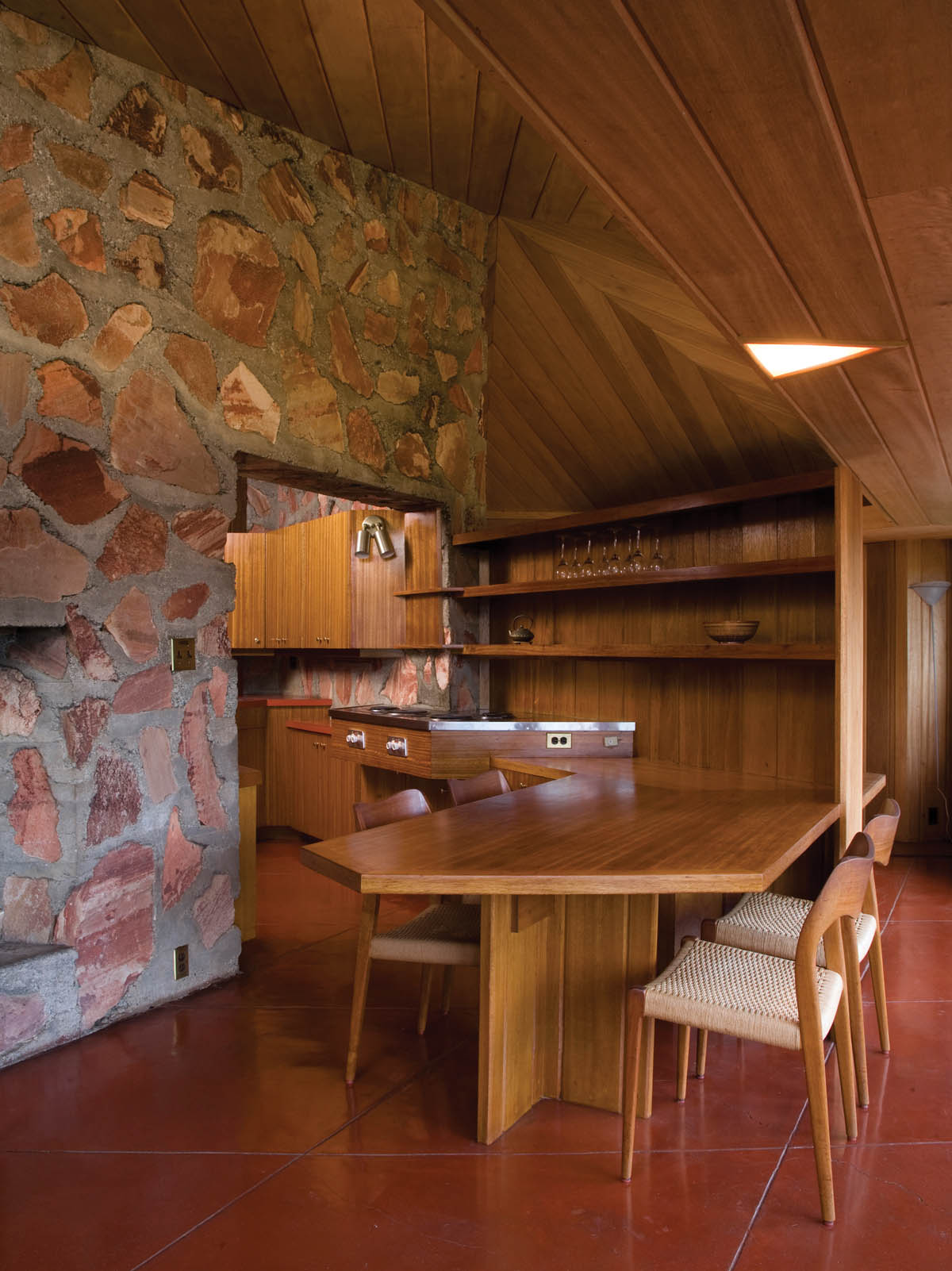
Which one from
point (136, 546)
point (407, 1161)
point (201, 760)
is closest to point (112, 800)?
point (201, 760)

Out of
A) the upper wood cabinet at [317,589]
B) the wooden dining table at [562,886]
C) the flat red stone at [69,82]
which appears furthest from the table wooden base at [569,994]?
the flat red stone at [69,82]

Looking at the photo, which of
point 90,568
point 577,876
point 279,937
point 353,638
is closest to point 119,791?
point 90,568

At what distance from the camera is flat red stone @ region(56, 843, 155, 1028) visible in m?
2.69

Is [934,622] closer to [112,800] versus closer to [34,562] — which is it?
[112,800]

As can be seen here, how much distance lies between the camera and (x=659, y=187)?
113cm

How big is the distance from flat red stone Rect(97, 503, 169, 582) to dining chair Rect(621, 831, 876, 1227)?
2100mm

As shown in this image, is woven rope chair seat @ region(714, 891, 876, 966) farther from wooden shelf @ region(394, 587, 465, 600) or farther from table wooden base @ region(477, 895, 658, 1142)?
wooden shelf @ region(394, 587, 465, 600)

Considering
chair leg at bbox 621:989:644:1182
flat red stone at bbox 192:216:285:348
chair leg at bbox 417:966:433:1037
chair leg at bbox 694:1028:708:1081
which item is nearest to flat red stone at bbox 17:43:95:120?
flat red stone at bbox 192:216:285:348

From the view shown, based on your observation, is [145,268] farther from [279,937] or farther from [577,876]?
[279,937]

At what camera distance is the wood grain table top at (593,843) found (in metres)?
1.93

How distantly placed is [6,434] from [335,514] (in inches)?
111

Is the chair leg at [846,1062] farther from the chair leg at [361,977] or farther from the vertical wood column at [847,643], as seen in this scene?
the chair leg at [361,977]

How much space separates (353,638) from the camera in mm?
5105

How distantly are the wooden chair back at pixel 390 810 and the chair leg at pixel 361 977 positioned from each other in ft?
0.88
